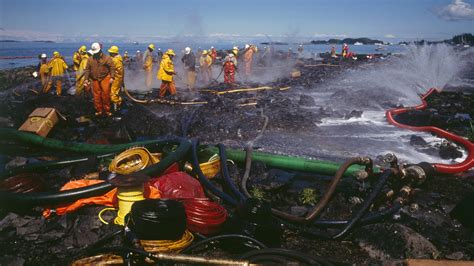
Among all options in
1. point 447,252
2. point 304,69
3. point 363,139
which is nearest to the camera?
point 447,252

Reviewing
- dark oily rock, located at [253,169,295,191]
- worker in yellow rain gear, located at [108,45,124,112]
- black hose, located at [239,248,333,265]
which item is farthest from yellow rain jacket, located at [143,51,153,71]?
black hose, located at [239,248,333,265]

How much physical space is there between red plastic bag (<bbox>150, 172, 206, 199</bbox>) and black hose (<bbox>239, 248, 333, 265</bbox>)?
5.84 ft

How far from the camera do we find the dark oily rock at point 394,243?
3943mm

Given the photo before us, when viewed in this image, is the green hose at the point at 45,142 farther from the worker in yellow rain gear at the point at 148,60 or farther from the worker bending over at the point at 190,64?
the worker in yellow rain gear at the point at 148,60

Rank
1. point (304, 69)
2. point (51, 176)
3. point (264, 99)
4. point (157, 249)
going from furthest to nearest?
point (304, 69), point (264, 99), point (51, 176), point (157, 249)

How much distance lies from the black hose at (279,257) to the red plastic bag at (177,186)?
5.84ft

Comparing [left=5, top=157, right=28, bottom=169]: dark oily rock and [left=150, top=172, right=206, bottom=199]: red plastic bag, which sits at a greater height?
[left=150, top=172, right=206, bottom=199]: red plastic bag

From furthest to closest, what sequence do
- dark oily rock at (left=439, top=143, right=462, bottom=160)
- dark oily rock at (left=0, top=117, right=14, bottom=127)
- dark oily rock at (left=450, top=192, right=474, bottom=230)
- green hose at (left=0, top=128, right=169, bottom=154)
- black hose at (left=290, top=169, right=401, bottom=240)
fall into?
dark oily rock at (left=0, top=117, right=14, bottom=127), dark oily rock at (left=439, top=143, right=462, bottom=160), green hose at (left=0, top=128, right=169, bottom=154), dark oily rock at (left=450, top=192, right=474, bottom=230), black hose at (left=290, top=169, right=401, bottom=240)

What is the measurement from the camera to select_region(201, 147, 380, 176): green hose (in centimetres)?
596

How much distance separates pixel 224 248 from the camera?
12.5ft

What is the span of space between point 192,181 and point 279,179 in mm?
1938

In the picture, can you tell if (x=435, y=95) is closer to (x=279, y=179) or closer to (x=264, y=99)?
(x=264, y=99)

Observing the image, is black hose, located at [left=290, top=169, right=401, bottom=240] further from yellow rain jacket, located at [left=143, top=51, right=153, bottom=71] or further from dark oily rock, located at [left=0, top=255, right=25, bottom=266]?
yellow rain jacket, located at [left=143, top=51, right=153, bottom=71]

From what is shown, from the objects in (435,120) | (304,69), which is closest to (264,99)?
(435,120)
